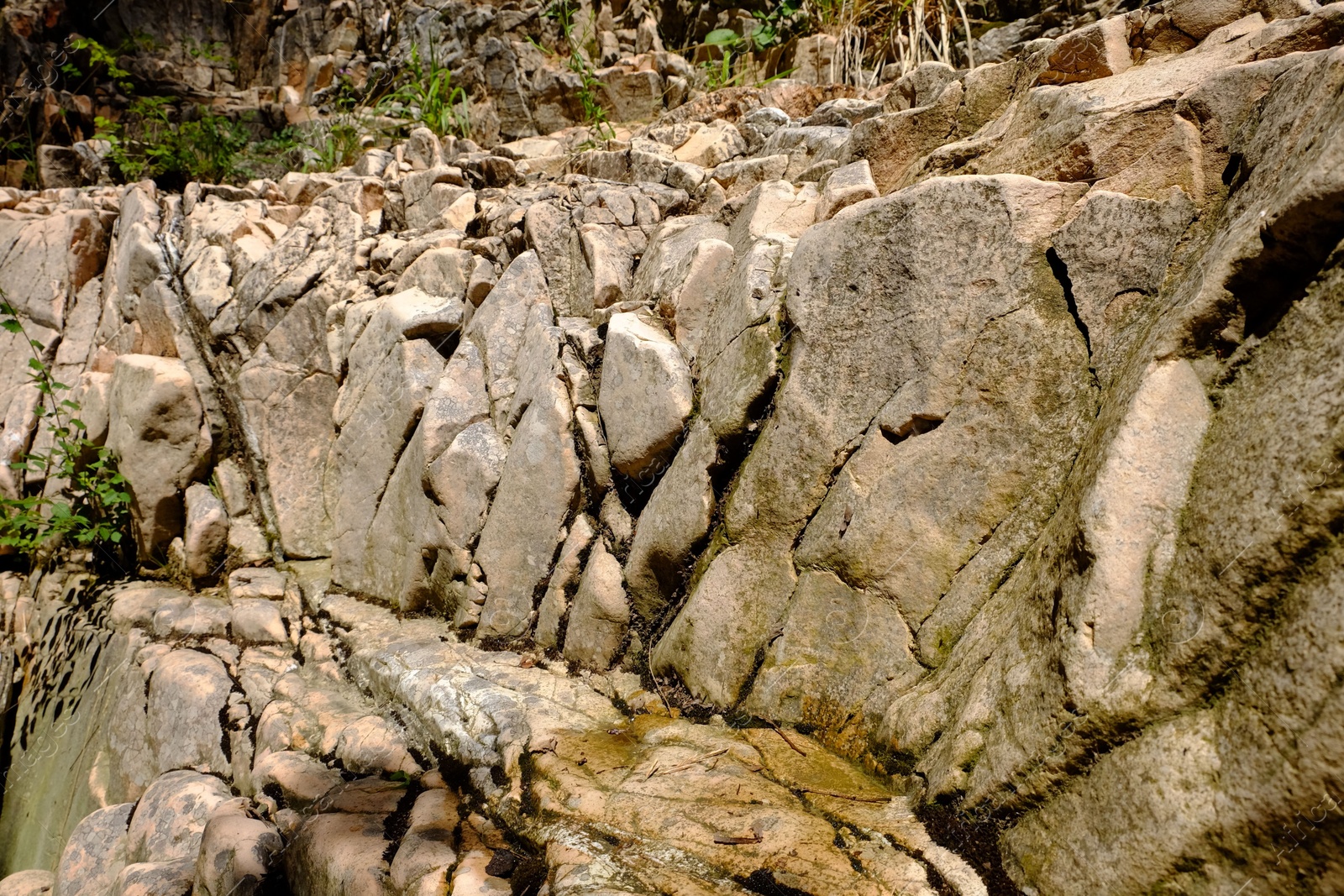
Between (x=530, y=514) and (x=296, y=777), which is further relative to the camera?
(x=530, y=514)

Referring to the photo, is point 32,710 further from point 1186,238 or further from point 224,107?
point 224,107

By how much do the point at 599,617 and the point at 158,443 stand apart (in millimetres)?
3599

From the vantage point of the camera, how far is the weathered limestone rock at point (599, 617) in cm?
314

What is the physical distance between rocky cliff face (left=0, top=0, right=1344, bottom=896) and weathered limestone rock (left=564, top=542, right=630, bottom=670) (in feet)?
0.05

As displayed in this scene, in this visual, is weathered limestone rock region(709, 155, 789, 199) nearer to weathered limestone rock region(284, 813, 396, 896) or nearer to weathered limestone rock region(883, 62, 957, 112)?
weathered limestone rock region(883, 62, 957, 112)

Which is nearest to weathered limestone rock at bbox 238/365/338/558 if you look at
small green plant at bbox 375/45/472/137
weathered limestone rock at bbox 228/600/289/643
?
weathered limestone rock at bbox 228/600/289/643

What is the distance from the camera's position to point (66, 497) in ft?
16.8

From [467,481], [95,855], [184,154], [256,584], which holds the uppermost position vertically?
[184,154]

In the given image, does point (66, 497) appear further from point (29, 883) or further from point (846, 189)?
point (846, 189)

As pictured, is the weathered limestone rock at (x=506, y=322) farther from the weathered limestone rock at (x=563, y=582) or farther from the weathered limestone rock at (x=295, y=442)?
the weathered limestone rock at (x=295, y=442)

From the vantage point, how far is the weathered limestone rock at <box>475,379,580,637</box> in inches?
137

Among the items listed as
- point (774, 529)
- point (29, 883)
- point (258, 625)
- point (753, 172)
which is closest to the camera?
point (774, 529)

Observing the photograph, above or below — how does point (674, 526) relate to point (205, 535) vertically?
above

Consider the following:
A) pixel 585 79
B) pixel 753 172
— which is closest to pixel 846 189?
pixel 753 172
